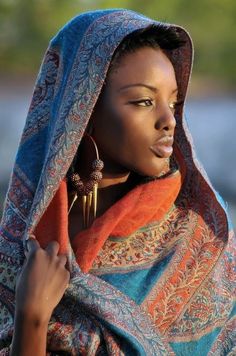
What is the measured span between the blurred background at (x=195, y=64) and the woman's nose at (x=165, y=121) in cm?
1018

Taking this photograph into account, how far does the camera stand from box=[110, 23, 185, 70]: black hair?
4004 mm

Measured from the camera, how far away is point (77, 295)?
3904mm

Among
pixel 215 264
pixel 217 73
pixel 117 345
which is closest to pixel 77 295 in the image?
pixel 117 345

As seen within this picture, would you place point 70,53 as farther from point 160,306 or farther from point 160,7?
point 160,7

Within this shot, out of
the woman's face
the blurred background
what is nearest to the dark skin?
the woman's face

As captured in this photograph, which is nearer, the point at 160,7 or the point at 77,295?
the point at 77,295

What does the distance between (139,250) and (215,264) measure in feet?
0.92

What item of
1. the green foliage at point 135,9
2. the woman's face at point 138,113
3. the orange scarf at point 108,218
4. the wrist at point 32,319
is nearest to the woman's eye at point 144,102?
the woman's face at point 138,113

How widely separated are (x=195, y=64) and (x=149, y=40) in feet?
42.3

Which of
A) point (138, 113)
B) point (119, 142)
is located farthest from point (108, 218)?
point (138, 113)

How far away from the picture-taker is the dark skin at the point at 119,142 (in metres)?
3.80

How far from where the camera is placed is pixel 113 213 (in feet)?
13.1

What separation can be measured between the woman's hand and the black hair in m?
Answer: 0.65

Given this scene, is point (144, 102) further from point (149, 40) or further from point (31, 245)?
point (31, 245)
